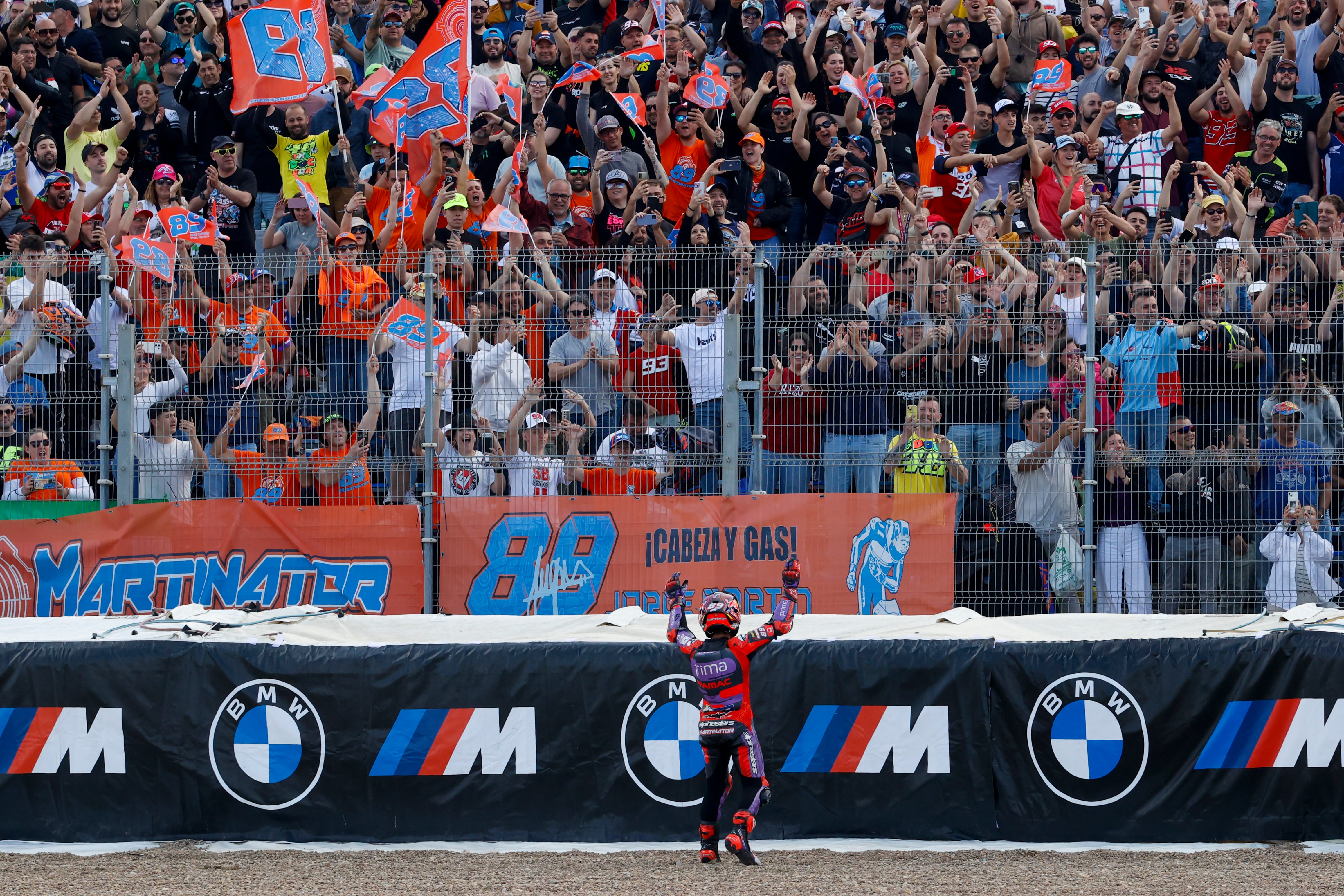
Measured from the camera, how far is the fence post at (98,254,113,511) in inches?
461

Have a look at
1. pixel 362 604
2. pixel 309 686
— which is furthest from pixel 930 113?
pixel 309 686

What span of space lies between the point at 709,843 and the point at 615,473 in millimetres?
3483

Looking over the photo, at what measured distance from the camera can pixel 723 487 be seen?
11250mm

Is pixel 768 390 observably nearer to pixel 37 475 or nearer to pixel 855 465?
pixel 855 465

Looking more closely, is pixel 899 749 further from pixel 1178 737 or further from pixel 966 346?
pixel 966 346

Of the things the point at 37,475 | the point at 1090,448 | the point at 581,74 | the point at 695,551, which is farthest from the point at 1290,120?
the point at 37,475

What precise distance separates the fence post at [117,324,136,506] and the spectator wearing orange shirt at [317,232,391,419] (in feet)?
5.14

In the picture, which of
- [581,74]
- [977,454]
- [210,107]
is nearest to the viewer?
[977,454]

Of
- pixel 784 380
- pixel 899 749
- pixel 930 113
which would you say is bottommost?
pixel 899 749

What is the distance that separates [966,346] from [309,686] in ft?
16.6

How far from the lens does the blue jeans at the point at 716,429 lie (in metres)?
11.3

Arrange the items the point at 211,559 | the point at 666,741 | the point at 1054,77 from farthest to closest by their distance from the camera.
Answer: the point at 1054,77, the point at 211,559, the point at 666,741

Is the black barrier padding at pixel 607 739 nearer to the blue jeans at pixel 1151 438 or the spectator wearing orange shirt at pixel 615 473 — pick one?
the blue jeans at pixel 1151 438

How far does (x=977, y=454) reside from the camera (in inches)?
432
